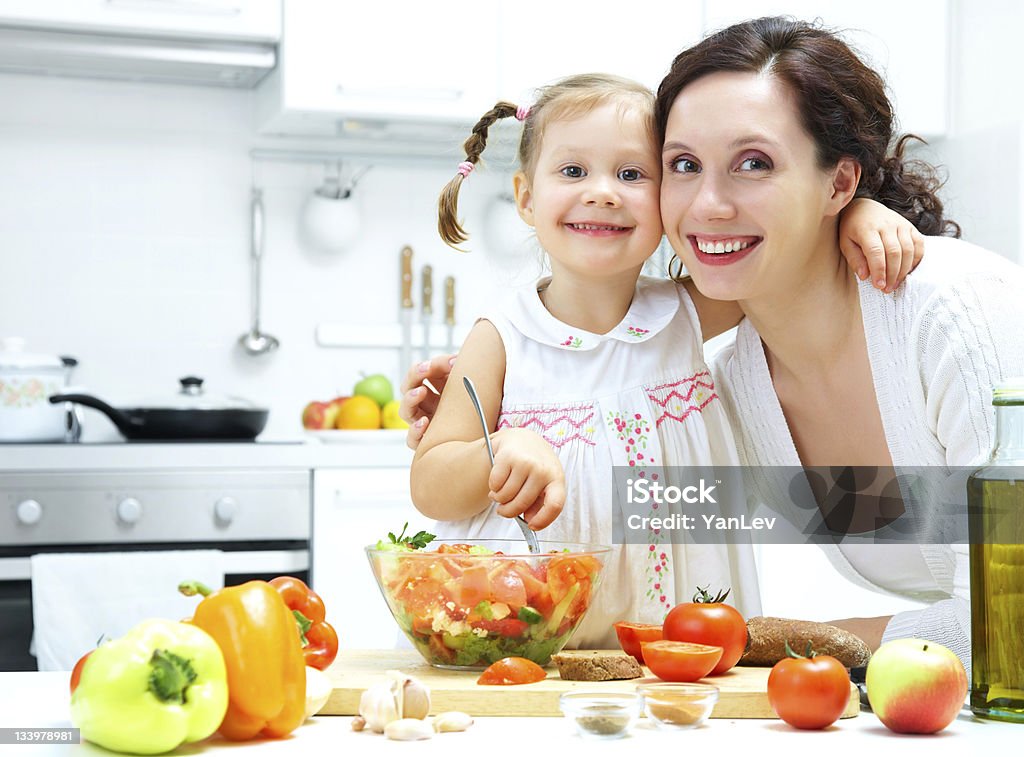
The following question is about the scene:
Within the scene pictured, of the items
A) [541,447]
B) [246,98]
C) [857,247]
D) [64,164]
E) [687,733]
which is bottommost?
[687,733]

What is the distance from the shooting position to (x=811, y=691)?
0.82 m

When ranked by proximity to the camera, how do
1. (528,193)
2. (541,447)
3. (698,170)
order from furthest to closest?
(528,193) < (698,170) < (541,447)

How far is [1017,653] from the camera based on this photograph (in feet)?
2.74

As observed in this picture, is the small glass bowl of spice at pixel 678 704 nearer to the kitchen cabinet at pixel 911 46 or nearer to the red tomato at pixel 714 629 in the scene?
the red tomato at pixel 714 629

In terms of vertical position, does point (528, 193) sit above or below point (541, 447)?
above

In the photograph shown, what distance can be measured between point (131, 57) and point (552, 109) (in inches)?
61.2

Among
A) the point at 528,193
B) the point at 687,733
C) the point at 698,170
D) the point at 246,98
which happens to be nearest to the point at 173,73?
the point at 246,98

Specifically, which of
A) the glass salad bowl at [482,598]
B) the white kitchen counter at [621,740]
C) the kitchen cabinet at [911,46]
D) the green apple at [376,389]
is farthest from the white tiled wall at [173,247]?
the white kitchen counter at [621,740]

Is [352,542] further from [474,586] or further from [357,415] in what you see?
[474,586]

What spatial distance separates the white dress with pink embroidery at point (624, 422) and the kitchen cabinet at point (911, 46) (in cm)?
183

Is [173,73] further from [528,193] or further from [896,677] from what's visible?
[896,677]

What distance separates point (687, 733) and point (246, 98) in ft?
8.16

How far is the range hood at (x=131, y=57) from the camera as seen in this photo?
8.42 ft

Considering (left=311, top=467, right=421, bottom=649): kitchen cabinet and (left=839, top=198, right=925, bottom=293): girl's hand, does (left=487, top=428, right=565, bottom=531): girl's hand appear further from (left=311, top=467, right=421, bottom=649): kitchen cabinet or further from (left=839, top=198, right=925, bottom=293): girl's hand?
(left=311, top=467, right=421, bottom=649): kitchen cabinet
